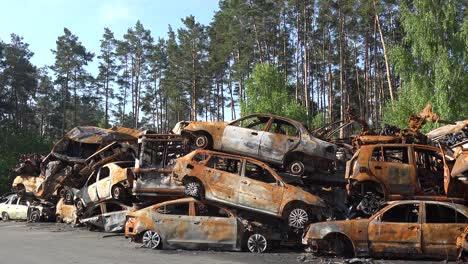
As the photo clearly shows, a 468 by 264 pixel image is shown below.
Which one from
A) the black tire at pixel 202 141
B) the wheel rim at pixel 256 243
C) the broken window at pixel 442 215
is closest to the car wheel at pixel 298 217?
the wheel rim at pixel 256 243

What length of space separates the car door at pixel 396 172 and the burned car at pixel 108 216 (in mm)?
7662

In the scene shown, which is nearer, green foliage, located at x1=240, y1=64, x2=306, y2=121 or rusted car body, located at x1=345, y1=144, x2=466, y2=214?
rusted car body, located at x1=345, y1=144, x2=466, y2=214

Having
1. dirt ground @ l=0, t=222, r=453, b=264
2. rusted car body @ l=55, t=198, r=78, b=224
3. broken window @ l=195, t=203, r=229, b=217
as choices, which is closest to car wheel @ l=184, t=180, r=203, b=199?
broken window @ l=195, t=203, r=229, b=217

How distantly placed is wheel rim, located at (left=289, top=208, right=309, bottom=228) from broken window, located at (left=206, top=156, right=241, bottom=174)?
1.84 m

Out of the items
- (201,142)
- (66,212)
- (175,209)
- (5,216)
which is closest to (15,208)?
(5,216)

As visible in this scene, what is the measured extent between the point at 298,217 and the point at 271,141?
2.55 meters

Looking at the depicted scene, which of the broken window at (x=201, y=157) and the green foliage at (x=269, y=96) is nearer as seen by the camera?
the broken window at (x=201, y=157)

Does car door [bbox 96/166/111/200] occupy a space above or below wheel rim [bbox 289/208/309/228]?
above

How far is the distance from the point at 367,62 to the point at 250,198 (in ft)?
132

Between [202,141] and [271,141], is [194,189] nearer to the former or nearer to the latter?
[202,141]

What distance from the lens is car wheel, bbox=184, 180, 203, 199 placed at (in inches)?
454

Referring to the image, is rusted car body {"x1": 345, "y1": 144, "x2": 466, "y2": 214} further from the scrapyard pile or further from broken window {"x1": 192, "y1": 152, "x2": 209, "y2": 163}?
broken window {"x1": 192, "y1": 152, "x2": 209, "y2": 163}

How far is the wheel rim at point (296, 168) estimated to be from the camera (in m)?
12.2

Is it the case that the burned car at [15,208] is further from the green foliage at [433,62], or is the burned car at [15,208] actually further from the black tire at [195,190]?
the green foliage at [433,62]
